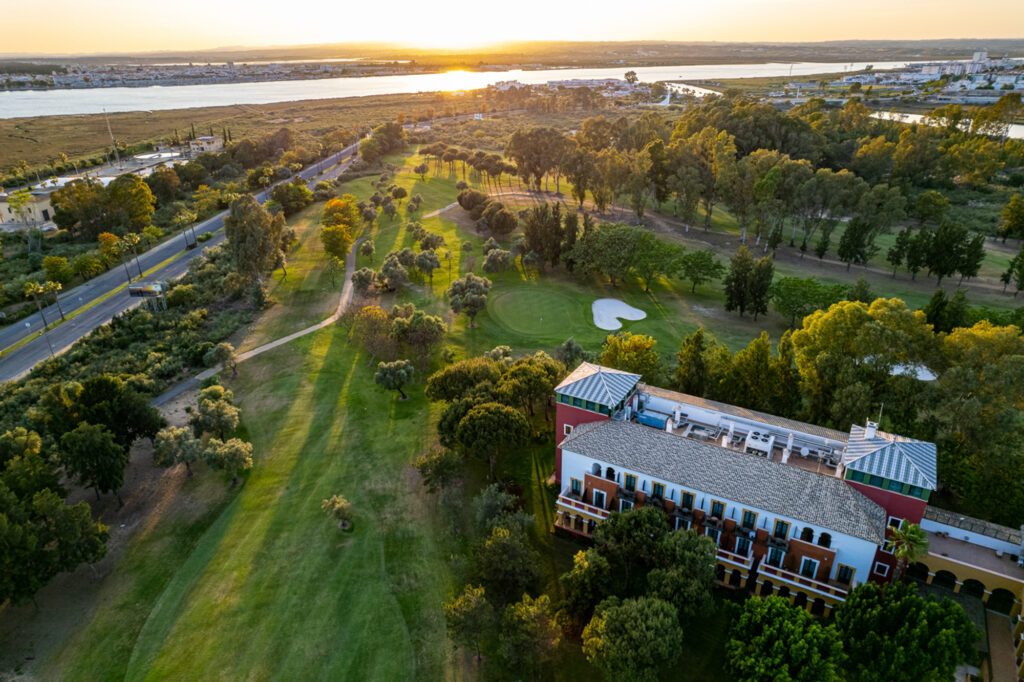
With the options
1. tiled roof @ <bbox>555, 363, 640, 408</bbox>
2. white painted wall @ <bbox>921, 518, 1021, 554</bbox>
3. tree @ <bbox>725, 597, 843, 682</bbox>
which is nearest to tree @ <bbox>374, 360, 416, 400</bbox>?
tiled roof @ <bbox>555, 363, 640, 408</bbox>

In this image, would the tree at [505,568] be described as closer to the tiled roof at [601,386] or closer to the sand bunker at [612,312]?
the tiled roof at [601,386]

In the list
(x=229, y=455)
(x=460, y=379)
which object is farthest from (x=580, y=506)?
(x=229, y=455)

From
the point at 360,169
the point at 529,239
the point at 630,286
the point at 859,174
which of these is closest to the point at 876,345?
the point at 630,286

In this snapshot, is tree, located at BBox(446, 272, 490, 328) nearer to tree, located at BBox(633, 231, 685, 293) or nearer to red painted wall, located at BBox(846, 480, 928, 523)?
tree, located at BBox(633, 231, 685, 293)

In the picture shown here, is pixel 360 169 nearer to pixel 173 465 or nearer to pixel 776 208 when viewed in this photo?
pixel 776 208

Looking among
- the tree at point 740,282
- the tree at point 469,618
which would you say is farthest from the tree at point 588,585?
the tree at point 740,282

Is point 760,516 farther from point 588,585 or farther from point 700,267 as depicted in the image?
point 700,267
